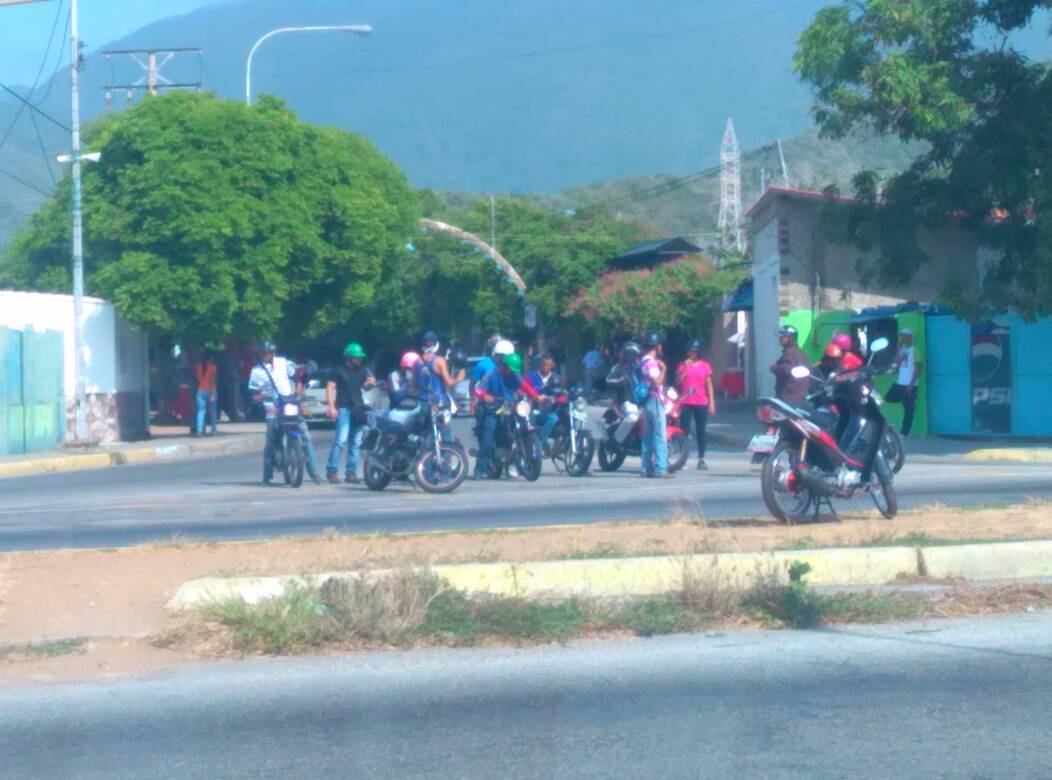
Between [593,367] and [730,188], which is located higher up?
[730,188]

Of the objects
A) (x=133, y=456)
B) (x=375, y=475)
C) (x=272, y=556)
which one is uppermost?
(x=375, y=475)

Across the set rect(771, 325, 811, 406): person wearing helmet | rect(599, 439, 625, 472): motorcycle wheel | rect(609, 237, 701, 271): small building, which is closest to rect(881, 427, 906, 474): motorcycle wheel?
rect(771, 325, 811, 406): person wearing helmet

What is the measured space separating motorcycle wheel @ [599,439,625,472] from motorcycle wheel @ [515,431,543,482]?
1.31 m

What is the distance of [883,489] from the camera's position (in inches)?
439

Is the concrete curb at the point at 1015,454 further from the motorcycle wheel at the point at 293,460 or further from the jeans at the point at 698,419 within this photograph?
the motorcycle wheel at the point at 293,460

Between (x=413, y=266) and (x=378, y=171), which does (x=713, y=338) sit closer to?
(x=378, y=171)

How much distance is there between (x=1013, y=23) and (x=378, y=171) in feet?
62.6

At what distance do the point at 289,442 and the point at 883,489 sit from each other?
7.81 metres

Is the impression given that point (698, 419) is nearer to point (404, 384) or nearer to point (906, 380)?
point (404, 384)

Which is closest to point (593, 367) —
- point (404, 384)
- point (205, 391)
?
point (205, 391)

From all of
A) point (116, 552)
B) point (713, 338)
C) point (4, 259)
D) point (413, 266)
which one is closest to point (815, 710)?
point (116, 552)

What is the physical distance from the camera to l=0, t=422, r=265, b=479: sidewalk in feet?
73.2

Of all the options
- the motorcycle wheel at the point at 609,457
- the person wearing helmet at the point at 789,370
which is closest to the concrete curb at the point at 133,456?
the motorcycle wheel at the point at 609,457

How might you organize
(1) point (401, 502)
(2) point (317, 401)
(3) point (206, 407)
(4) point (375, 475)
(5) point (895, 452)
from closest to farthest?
(1) point (401, 502) < (5) point (895, 452) < (4) point (375, 475) < (3) point (206, 407) < (2) point (317, 401)
